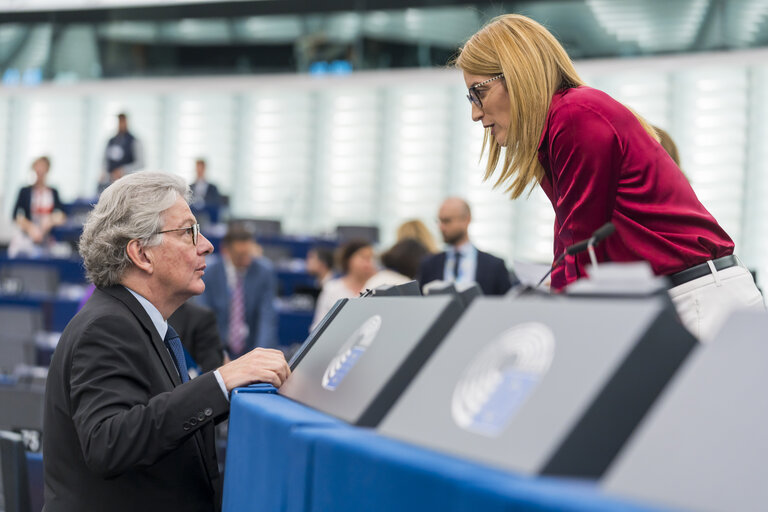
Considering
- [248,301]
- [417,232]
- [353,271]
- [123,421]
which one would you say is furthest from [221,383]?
[248,301]

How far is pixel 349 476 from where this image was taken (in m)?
1.07

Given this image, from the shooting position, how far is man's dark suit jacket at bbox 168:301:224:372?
3.62 m

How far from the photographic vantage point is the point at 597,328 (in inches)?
36.9

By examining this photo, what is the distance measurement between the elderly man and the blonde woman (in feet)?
2.22

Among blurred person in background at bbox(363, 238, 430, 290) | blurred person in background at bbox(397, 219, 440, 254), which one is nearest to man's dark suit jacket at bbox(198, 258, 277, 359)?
blurred person in background at bbox(397, 219, 440, 254)

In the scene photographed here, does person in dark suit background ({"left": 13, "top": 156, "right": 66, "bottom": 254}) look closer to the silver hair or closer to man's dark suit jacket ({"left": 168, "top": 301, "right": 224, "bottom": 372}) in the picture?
man's dark suit jacket ({"left": 168, "top": 301, "right": 224, "bottom": 372})

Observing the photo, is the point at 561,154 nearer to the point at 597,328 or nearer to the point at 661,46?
the point at 597,328

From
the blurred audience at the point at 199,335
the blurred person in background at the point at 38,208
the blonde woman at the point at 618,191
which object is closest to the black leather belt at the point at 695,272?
the blonde woman at the point at 618,191

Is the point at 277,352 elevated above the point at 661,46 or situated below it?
below

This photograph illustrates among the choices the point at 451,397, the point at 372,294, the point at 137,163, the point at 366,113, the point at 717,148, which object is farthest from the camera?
the point at 366,113

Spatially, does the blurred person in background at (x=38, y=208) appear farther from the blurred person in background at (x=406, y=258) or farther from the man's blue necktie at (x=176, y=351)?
the man's blue necktie at (x=176, y=351)

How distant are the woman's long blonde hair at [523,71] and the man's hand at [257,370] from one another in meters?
0.61

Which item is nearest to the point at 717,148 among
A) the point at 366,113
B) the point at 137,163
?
the point at 366,113

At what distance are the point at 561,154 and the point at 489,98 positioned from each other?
224 millimetres
